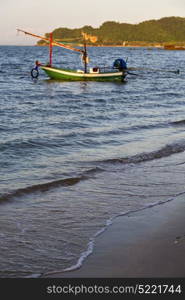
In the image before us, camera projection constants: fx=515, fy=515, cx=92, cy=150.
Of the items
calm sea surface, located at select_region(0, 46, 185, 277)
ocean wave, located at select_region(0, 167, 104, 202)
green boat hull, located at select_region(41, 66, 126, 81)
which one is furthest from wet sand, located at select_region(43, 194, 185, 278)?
green boat hull, located at select_region(41, 66, 126, 81)

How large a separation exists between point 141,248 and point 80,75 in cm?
3794

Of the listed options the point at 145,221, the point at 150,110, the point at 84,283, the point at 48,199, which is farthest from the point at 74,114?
the point at 84,283

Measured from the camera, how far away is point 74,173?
12703 millimetres

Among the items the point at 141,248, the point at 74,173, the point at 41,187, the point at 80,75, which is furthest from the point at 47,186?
the point at 80,75

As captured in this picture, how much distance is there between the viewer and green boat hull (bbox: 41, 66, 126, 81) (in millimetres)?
44562

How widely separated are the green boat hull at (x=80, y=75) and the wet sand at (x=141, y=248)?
35.8 m

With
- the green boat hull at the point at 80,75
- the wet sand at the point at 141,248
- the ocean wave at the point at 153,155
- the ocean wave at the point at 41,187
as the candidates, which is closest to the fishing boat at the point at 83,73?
the green boat hull at the point at 80,75

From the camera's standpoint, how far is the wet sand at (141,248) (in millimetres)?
6762

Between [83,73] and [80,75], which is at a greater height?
[83,73]

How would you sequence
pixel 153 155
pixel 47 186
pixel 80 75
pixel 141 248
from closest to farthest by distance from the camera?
pixel 141 248
pixel 47 186
pixel 153 155
pixel 80 75

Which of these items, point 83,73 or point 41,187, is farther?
point 83,73

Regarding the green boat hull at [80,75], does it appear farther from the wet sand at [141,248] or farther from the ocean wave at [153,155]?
the wet sand at [141,248]

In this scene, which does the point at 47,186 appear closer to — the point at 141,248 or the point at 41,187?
the point at 41,187

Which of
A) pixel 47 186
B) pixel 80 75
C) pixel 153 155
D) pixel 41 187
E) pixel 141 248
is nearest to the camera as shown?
pixel 141 248
